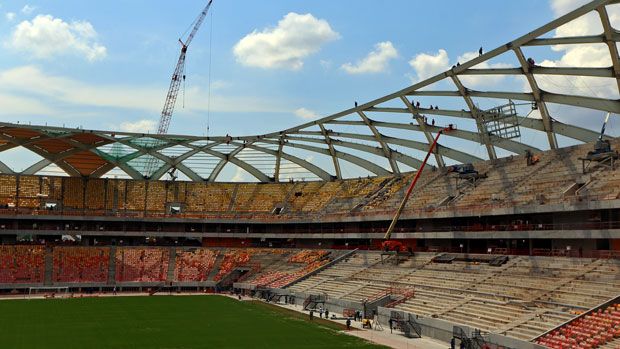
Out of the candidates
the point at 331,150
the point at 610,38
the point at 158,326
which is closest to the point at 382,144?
the point at 331,150

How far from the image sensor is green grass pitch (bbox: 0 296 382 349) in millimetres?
34719

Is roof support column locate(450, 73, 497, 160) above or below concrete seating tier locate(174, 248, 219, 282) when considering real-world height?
above

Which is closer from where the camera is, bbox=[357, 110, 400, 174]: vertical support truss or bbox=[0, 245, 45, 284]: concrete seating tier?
bbox=[357, 110, 400, 174]: vertical support truss

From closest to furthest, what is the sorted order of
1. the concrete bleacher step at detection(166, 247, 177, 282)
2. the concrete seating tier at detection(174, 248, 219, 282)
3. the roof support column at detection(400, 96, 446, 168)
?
the roof support column at detection(400, 96, 446, 168), the concrete bleacher step at detection(166, 247, 177, 282), the concrete seating tier at detection(174, 248, 219, 282)

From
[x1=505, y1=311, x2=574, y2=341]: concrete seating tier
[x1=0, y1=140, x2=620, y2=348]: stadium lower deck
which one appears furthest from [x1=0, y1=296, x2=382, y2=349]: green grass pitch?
[x1=505, y1=311, x2=574, y2=341]: concrete seating tier

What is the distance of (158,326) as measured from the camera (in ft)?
135

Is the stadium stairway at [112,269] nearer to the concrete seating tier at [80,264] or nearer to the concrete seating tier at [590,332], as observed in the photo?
the concrete seating tier at [80,264]

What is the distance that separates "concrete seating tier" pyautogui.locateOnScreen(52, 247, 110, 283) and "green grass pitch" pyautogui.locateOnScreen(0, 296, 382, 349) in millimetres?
10623

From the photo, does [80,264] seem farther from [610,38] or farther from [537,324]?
[610,38]

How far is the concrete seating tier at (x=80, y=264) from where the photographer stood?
2657 inches

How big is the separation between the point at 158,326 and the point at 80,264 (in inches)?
1310

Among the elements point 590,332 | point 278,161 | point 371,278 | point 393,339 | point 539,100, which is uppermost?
point 539,100

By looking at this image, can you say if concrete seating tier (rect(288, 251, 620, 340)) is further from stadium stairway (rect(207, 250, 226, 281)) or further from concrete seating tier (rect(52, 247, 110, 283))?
concrete seating tier (rect(52, 247, 110, 283))

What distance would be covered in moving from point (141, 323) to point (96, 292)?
26933 mm
